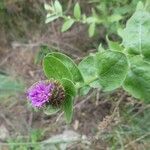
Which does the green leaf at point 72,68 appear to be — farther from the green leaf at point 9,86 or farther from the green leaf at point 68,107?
the green leaf at point 9,86

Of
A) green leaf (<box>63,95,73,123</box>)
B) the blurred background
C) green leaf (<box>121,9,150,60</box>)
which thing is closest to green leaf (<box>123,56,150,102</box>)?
green leaf (<box>121,9,150,60</box>)

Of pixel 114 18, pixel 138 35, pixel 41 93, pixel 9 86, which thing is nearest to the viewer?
pixel 41 93

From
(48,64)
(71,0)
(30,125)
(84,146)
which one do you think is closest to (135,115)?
(84,146)

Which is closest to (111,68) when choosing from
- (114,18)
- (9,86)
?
(114,18)

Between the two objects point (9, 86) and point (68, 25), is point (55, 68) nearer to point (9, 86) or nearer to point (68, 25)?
point (68, 25)

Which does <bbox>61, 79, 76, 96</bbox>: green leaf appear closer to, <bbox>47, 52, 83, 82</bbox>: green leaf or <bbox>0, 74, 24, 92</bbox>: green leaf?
<bbox>47, 52, 83, 82</bbox>: green leaf
